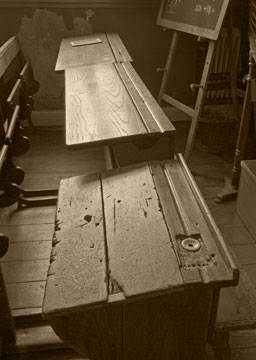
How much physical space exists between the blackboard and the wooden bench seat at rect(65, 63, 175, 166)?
0.73 metres

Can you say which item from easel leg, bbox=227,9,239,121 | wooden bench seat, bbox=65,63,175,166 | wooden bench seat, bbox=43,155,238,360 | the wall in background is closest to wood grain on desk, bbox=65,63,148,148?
wooden bench seat, bbox=65,63,175,166

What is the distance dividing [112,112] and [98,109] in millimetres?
72

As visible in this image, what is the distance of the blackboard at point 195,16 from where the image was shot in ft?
8.17

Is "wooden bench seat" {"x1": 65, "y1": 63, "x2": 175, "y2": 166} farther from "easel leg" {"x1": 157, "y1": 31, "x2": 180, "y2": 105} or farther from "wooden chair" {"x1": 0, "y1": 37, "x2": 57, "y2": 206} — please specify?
"easel leg" {"x1": 157, "y1": 31, "x2": 180, "y2": 105}

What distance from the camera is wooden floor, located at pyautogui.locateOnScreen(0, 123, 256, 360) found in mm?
1698

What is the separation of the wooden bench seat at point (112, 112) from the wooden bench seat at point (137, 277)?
0.28m

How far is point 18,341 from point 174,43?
259 centimetres

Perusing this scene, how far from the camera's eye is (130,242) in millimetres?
1016

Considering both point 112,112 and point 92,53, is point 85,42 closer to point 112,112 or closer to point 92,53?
point 92,53

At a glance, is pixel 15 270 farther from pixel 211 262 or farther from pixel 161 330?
pixel 211 262

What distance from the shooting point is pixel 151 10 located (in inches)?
135

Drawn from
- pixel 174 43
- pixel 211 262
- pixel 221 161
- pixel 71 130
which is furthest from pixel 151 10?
pixel 211 262

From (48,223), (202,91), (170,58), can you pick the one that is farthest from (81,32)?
(48,223)

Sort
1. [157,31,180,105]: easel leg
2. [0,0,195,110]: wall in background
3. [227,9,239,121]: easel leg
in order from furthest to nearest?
[0,0,195,110]: wall in background
[157,31,180,105]: easel leg
[227,9,239,121]: easel leg
